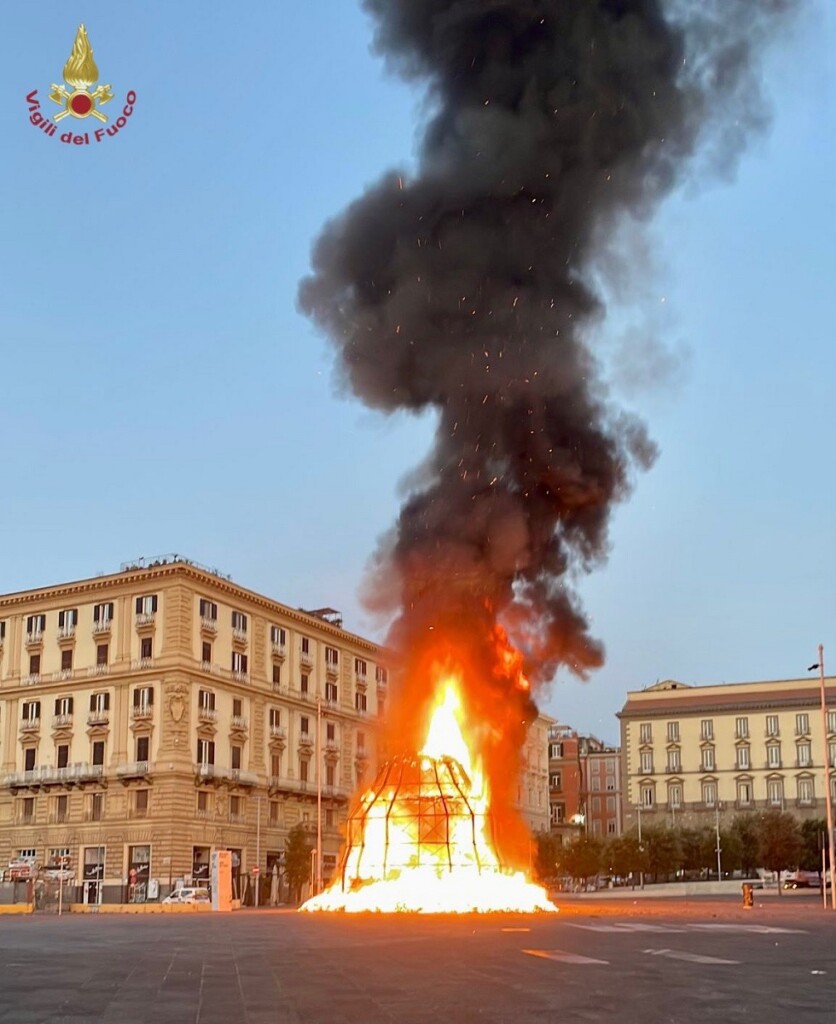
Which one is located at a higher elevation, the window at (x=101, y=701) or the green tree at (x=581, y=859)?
the window at (x=101, y=701)

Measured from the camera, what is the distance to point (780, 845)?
11112cm

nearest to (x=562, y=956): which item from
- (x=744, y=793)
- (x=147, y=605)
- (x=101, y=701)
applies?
(x=147, y=605)

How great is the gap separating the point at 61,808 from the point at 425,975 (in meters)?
63.9

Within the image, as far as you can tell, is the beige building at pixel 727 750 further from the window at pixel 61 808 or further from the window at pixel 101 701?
the window at pixel 61 808

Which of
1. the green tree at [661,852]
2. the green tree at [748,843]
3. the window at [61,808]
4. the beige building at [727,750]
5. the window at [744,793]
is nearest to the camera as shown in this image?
the window at [61,808]

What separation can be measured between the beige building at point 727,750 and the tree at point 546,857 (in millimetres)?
27678

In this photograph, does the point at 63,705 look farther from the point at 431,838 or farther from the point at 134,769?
the point at 431,838

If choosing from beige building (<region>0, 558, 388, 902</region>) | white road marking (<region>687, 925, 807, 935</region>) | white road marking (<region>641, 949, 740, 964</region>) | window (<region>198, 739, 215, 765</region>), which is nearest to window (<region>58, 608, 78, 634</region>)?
beige building (<region>0, 558, 388, 902</region>)

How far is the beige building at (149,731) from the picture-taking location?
74.3m

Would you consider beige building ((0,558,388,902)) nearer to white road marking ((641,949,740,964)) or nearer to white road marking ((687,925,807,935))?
white road marking ((687,925,807,935))

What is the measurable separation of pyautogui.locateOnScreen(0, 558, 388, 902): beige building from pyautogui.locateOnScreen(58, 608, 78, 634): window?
0.31 ft

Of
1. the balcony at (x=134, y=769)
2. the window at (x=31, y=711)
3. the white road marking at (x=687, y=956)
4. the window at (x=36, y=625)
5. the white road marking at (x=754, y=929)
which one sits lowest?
the white road marking at (x=754, y=929)

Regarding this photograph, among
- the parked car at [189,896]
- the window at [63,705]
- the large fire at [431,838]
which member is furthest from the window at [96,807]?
the large fire at [431,838]

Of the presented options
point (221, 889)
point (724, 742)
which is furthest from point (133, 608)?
point (724, 742)
